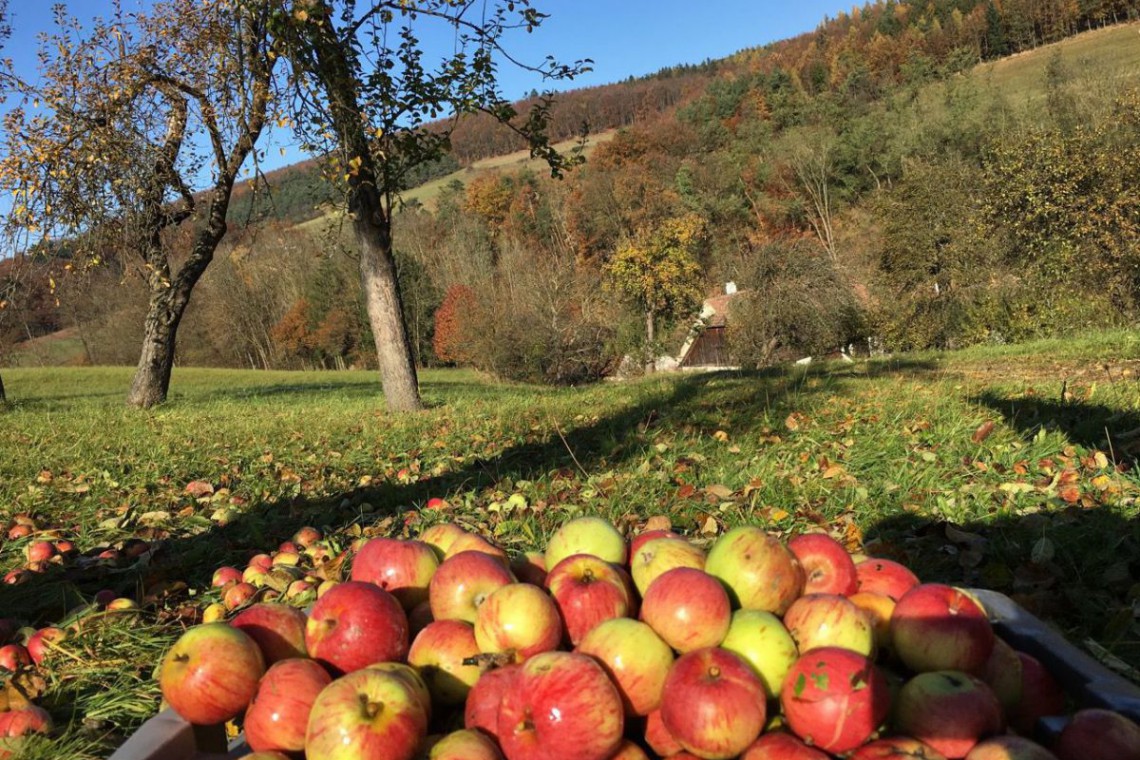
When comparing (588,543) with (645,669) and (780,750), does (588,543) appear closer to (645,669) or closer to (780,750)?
(645,669)

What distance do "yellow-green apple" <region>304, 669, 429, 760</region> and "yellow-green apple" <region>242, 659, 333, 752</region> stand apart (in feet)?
0.15

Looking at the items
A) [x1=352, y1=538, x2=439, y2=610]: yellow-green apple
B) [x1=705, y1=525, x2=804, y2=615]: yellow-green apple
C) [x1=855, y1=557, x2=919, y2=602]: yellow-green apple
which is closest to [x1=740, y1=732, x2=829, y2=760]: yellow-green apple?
[x1=705, y1=525, x2=804, y2=615]: yellow-green apple

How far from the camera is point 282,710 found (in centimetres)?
122

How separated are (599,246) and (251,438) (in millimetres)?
59117

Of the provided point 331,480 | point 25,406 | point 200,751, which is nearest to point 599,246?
point 25,406

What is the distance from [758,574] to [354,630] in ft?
2.69

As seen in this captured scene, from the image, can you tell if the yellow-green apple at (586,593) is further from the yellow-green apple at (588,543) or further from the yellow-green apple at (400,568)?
the yellow-green apple at (400,568)

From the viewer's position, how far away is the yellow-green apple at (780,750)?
Answer: 3.49 feet

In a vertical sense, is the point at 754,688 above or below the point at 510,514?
above

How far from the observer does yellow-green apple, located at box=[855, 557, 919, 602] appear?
151 centimetres

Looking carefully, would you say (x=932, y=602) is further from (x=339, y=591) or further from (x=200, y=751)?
(x=200, y=751)

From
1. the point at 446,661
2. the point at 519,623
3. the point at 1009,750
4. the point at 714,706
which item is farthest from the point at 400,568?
the point at 1009,750

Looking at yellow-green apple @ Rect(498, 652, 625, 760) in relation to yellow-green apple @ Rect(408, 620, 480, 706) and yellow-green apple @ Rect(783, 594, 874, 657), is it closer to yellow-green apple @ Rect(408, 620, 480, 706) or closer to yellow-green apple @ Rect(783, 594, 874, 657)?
yellow-green apple @ Rect(408, 620, 480, 706)

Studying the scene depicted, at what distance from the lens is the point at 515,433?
6797mm
